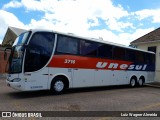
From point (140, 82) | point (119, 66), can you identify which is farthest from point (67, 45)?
point (140, 82)

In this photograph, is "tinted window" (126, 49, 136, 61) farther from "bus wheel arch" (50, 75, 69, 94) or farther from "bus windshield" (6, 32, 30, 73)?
"bus windshield" (6, 32, 30, 73)

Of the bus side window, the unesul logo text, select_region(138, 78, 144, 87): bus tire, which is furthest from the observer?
select_region(138, 78, 144, 87): bus tire

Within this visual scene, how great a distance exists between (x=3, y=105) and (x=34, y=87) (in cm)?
231

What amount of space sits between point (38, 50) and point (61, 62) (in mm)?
1499

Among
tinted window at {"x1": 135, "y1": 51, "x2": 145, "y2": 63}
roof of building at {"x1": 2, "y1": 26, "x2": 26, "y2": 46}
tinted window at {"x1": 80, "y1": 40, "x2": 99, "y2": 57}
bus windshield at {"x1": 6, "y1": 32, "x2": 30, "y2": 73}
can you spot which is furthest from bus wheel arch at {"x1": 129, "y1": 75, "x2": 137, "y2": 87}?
roof of building at {"x1": 2, "y1": 26, "x2": 26, "y2": 46}

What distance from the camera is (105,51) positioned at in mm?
15125

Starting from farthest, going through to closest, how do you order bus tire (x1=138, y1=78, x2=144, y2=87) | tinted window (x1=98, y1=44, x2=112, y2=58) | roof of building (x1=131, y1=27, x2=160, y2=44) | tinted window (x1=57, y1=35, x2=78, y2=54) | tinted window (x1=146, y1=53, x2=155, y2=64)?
roof of building (x1=131, y1=27, x2=160, y2=44)
tinted window (x1=146, y1=53, x2=155, y2=64)
bus tire (x1=138, y1=78, x2=144, y2=87)
tinted window (x1=98, y1=44, x2=112, y2=58)
tinted window (x1=57, y1=35, x2=78, y2=54)

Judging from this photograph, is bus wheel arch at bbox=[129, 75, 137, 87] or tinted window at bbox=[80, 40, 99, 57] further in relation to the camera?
bus wheel arch at bbox=[129, 75, 137, 87]

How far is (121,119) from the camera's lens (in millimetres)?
7570

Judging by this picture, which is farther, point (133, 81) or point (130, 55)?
point (133, 81)

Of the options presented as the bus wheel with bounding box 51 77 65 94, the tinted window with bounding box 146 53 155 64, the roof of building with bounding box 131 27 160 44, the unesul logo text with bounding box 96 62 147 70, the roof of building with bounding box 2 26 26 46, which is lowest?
the bus wheel with bounding box 51 77 65 94

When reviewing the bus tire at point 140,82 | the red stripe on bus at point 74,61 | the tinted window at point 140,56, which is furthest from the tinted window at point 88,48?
the bus tire at point 140,82

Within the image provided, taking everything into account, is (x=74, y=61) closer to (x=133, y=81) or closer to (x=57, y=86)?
(x=57, y=86)

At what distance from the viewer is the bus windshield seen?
11052 mm
